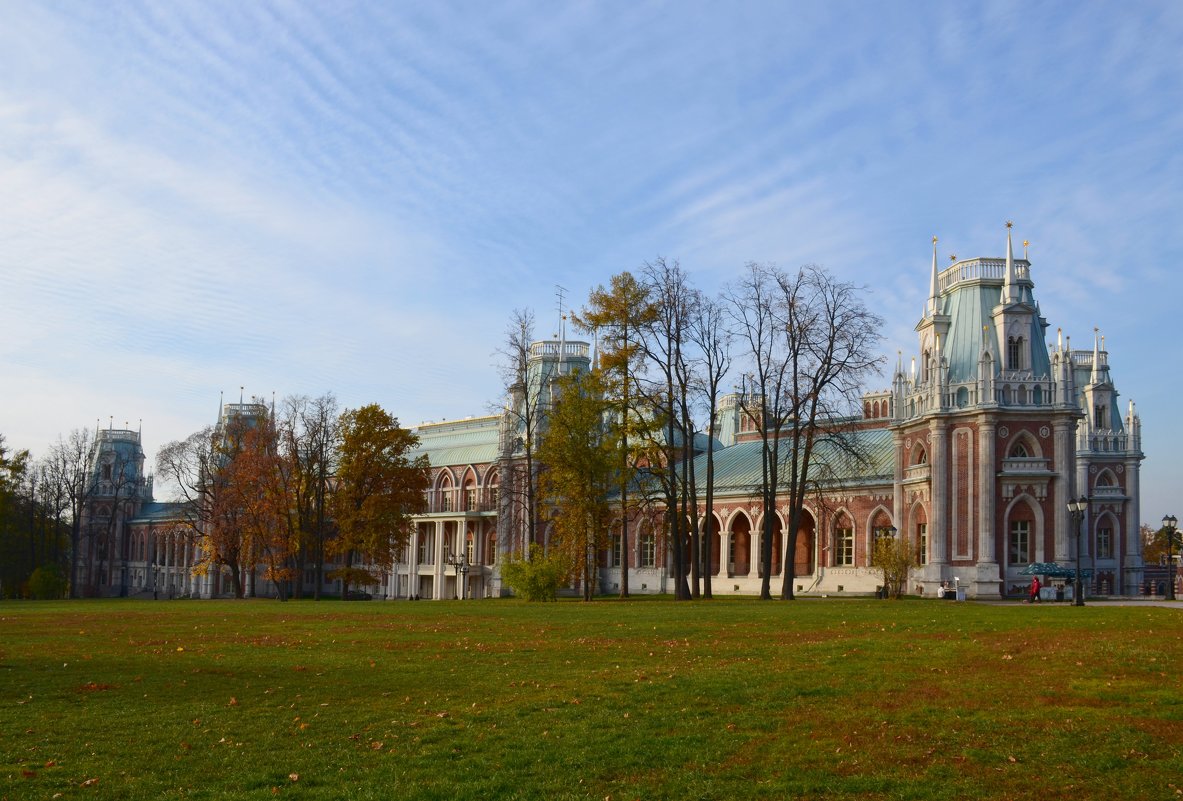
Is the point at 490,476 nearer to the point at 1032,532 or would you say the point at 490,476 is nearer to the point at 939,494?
the point at 939,494

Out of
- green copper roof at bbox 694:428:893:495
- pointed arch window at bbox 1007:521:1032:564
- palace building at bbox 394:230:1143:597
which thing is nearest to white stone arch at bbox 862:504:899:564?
palace building at bbox 394:230:1143:597

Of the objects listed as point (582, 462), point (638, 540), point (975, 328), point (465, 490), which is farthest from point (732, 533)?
point (582, 462)

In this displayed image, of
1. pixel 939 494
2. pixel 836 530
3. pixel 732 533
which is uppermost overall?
pixel 939 494

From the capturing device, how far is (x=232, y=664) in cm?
1755

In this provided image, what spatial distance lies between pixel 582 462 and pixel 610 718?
1270 inches

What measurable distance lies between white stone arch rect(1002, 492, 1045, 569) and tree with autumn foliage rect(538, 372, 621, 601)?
16.9 m

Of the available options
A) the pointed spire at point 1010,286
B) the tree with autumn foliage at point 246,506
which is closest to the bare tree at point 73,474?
the tree with autumn foliage at point 246,506

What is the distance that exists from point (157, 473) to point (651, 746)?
233 ft

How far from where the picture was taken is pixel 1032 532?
1917 inches

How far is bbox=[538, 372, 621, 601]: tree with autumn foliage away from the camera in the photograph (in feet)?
146

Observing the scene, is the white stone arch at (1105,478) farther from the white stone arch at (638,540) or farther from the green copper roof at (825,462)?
the white stone arch at (638,540)

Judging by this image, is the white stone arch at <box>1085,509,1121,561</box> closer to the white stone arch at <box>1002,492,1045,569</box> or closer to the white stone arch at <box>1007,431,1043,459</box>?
the white stone arch at <box>1002,492,1045,569</box>

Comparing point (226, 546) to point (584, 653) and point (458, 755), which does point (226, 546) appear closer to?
Answer: point (584, 653)

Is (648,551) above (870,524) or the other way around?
the other way around
